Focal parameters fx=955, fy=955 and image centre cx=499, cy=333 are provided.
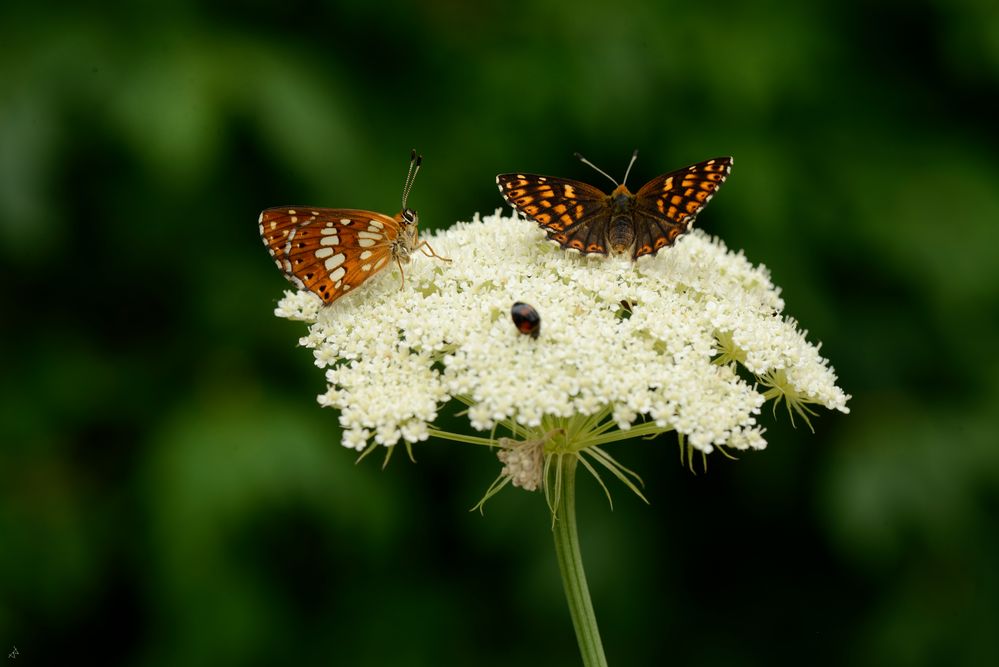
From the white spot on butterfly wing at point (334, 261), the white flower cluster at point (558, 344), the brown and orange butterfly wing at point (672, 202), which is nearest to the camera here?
the white flower cluster at point (558, 344)

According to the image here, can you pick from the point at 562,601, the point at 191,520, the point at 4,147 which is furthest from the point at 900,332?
the point at 4,147

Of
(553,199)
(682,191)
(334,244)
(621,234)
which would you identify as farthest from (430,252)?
(682,191)

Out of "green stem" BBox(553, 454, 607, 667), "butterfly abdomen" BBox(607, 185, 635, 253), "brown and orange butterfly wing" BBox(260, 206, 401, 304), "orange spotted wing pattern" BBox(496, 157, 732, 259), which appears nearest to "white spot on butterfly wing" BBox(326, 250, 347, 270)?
"brown and orange butterfly wing" BBox(260, 206, 401, 304)

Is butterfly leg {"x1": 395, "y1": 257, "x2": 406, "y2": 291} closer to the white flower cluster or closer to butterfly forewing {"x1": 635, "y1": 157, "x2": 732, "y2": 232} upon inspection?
the white flower cluster

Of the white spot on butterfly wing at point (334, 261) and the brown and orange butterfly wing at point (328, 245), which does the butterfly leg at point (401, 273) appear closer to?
the brown and orange butterfly wing at point (328, 245)

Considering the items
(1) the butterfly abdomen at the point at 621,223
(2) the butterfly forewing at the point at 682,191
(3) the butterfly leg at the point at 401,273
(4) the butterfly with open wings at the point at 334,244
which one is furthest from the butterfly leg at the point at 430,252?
(2) the butterfly forewing at the point at 682,191

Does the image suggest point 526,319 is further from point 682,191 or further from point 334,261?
point 682,191
